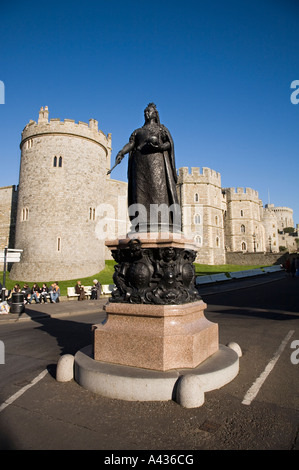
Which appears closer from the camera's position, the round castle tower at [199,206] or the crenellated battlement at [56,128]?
the crenellated battlement at [56,128]

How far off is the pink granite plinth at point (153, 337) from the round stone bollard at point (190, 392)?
0.44 m

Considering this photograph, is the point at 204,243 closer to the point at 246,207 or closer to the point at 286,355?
the point at 246,207

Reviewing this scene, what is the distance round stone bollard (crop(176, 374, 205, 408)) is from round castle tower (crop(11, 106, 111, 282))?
2273 cm

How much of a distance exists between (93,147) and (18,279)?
13551 millimetres

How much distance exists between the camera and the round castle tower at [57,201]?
25.0 metres

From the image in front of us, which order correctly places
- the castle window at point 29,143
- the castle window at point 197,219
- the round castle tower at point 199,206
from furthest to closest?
the castle window at point 197,219 < the round castle tower at point 199,206 < the castle window at point 29,143

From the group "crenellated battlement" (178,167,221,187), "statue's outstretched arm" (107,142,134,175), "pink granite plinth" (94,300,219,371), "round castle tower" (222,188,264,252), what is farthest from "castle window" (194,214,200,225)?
"pink granite plinth" (94,300,219,371)

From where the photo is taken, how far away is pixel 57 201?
25422 mm

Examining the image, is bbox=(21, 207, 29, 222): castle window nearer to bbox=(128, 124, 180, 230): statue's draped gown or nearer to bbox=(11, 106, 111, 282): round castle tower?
bbox=(11, 106, 111, 282): round castle tower

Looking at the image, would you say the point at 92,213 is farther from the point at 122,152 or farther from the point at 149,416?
the point at 149,416

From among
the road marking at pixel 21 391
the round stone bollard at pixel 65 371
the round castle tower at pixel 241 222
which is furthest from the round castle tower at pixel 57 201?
the round castle tower at pixel 241 222

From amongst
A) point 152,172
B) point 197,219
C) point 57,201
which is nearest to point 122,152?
point 152,172

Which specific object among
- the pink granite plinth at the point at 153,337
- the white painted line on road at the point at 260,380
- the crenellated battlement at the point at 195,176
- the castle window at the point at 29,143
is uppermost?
the crenellated battlement at the point at 195,176

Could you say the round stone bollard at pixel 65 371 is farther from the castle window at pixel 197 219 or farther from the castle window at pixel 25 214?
the castle window at pixel 197 219
